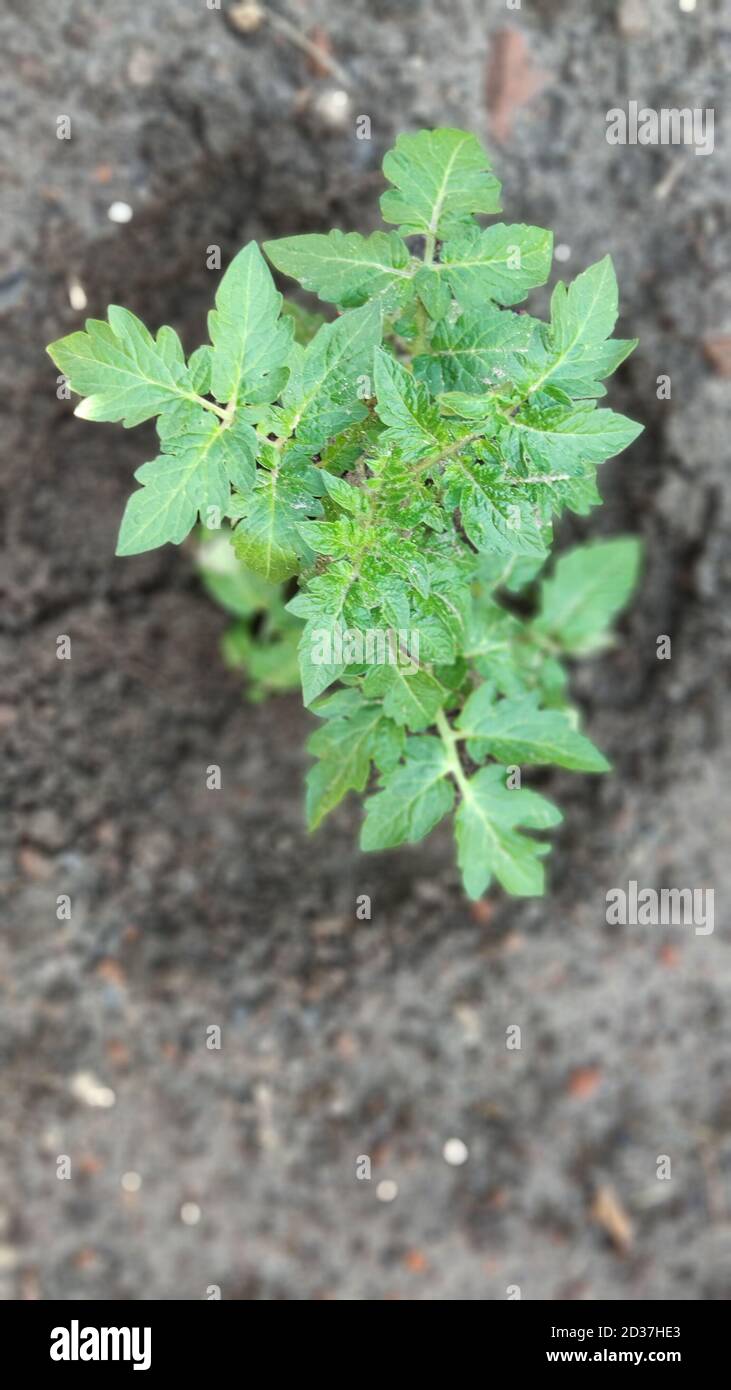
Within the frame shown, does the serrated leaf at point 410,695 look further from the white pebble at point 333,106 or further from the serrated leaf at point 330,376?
the white pebble at point 333,106

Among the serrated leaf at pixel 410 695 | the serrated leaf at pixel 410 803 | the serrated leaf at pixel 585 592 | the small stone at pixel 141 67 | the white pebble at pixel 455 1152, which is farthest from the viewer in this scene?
the white pebble at pixel 455 1152

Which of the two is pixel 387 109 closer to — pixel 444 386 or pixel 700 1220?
pixel 444 386

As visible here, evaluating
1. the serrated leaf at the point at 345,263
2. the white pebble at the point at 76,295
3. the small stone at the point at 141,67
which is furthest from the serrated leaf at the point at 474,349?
the small stone at the point at 141,67

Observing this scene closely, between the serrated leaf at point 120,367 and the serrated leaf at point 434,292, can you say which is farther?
the serrated leaf at point 434,292

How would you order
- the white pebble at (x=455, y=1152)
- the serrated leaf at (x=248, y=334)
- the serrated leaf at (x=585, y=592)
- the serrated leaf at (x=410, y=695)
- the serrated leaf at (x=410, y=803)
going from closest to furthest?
the serrated leaf at (x=248, y=334) → the serrated leaf at (x=410, y=695) → the serrated leaf at (x=410, y=803) → the serrated leaf at (x=585, y=592) → the white pebble at (x=455, y=1152)

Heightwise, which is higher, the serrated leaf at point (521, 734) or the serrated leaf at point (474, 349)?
the serrated leaf at point (474, 349)

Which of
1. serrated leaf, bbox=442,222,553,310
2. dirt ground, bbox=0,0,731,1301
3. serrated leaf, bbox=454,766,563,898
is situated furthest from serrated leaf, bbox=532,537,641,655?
serrated leaf, bbox=442,222,553,310

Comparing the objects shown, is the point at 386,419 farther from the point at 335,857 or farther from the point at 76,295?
the point at 335,857
